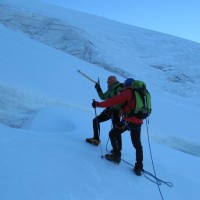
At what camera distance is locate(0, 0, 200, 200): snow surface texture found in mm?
4816

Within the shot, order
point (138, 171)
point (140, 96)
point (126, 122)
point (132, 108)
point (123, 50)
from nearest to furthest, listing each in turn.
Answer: point (140, 96) → point (132, 108) → point (126, 122) → point (138, 171) → point (123, 50)

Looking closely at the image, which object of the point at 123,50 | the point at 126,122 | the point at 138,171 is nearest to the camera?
the point at 126,122

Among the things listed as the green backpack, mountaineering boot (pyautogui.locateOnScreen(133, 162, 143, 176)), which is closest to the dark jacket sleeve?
the green backpack

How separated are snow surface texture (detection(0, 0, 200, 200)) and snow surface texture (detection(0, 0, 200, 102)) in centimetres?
860

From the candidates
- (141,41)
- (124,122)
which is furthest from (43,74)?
(141,41)

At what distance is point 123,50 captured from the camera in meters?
33.0

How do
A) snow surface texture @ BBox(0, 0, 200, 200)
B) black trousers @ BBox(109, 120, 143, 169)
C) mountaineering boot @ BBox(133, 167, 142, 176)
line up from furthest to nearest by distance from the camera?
mountaineering boot @ BBox(133, 167, 142, 176) < black trousers @ BBox(109, 120, 143, 169) < snow surface texture @ BBox(0, 0, 200, 200)

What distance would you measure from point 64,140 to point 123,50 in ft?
88.7

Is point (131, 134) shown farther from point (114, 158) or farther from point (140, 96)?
point (140, 96)

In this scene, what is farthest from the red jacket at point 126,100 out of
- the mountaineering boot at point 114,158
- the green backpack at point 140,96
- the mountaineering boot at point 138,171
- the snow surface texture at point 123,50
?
the snow surface texture at point 123,50

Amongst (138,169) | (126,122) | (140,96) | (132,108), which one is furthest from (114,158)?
(140,96)

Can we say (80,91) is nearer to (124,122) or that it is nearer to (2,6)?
(124,122)

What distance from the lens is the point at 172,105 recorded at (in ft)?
58.3

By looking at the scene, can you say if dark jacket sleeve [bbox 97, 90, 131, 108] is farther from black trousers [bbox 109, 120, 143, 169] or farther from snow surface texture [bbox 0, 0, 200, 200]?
snow surface texture [bbox 0, 0, 200, 200]
